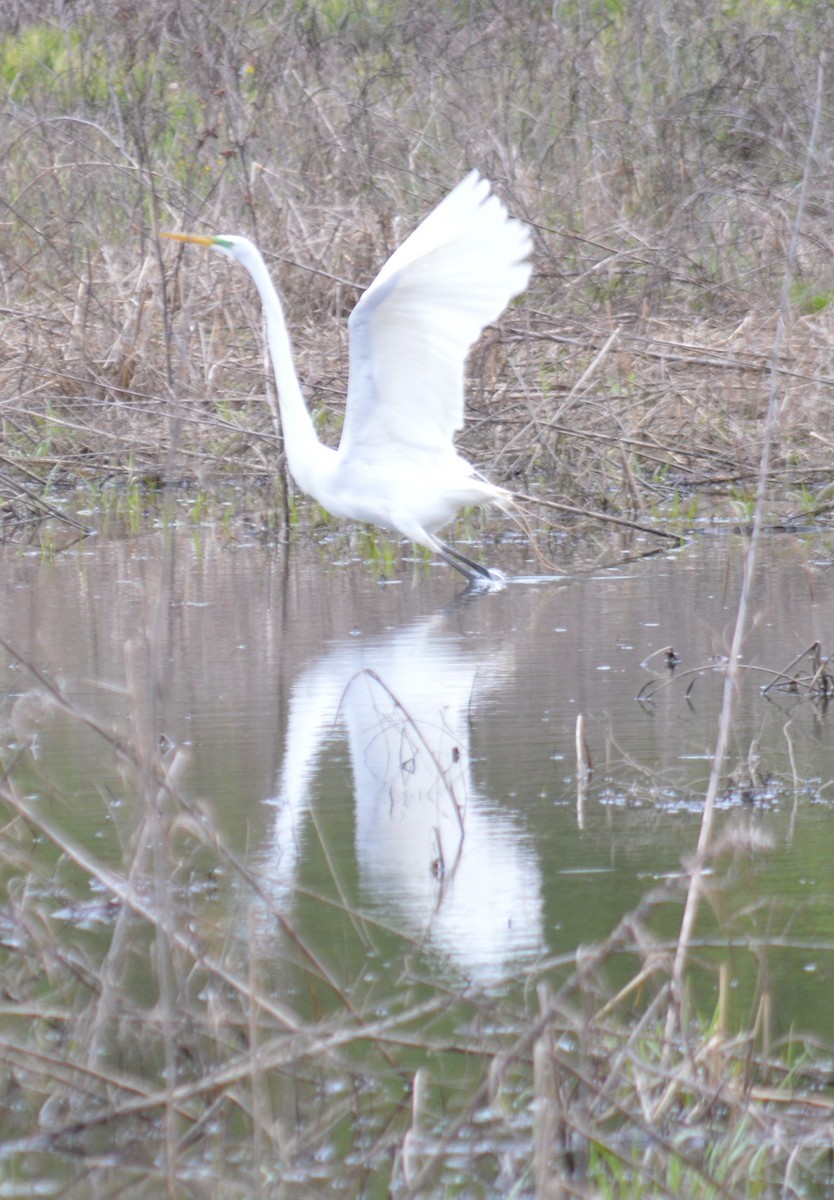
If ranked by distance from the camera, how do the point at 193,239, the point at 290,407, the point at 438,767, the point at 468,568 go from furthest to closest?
the point at 468,568 → the point at 290,407 → the point at 193,239 → the point at 438,767

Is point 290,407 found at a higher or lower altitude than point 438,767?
higher

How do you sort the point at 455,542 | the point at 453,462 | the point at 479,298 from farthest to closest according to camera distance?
the point at 455,542 → the point at 453,462 → the point at 479,298

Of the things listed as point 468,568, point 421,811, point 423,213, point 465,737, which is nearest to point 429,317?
point 468,568

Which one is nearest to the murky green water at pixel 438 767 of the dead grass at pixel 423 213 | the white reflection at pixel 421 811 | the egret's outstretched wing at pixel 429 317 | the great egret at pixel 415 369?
the white reflection at pixel 421 811

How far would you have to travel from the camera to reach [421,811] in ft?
12.2

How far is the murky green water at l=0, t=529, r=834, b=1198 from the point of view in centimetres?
285

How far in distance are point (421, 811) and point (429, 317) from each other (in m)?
2.38

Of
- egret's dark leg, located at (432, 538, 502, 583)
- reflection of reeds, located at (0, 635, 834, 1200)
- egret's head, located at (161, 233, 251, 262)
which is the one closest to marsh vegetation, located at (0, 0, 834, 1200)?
reflection of reeds, located at (0, 635, 834, 1200)

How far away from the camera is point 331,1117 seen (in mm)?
2361

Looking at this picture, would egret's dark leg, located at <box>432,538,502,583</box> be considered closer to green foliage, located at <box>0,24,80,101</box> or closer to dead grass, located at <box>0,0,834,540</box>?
dead grass, located at <box>0,0,834,540</box>

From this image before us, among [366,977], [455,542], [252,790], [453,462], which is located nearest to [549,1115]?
[366,977]

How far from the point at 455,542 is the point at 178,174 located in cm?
533

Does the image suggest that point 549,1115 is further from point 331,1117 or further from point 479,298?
point 479,298

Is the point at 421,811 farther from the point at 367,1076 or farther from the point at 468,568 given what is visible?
the point at 468,568
